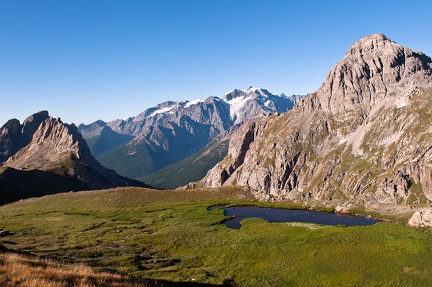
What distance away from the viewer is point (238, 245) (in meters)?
59.1

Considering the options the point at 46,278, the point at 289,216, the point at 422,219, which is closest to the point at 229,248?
the point at 289,216

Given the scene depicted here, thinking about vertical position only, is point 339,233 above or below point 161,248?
above

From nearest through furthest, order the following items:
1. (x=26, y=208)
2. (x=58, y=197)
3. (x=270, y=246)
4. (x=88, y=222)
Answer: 1. (x=270, y=246)
2. (x=88, y=222)
3. (x=26, y=208)
4. (x=58, y=197)

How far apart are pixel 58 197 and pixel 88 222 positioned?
50.8 meters

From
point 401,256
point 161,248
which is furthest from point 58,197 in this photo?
point 401,256

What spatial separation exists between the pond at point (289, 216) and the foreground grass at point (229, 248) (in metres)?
4.58

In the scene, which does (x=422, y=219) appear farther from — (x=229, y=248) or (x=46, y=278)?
(x=46, y=278)

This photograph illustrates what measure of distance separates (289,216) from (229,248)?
3401cm

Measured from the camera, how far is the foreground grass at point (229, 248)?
44344 millimetres

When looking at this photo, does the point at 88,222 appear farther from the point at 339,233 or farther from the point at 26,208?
the point at 339,233

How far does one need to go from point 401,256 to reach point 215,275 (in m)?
28.0

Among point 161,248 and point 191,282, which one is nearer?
point 191,282

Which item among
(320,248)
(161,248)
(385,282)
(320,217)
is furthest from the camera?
(320,217)

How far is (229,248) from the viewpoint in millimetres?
58438
